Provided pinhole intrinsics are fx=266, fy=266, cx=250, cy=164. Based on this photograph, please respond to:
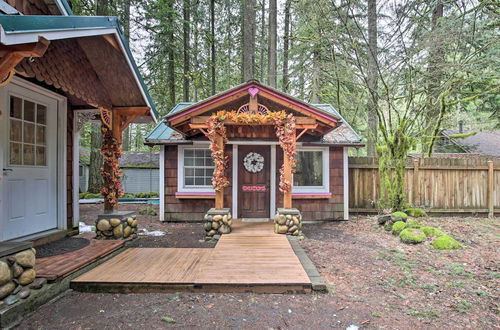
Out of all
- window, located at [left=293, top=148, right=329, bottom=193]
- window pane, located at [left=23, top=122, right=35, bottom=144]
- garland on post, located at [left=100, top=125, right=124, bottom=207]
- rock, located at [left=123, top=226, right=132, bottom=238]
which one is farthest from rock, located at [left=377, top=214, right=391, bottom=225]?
window pane, located at [left=23, top=122, right=35, bottom=144]

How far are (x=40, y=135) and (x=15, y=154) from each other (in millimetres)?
559

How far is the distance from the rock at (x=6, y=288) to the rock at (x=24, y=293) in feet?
0.30

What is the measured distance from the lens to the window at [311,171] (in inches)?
267

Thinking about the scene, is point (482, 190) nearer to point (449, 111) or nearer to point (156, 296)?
point (449, 111)

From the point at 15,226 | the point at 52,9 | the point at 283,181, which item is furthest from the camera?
the point at 283,181

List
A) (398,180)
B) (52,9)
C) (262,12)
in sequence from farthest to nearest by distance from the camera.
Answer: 1. (262,12)
2. (398,180)
3. (52,9)

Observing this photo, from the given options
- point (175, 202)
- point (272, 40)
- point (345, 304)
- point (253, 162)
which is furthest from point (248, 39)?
point (345, 304)

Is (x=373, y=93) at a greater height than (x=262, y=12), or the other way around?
(x=262, y=12)

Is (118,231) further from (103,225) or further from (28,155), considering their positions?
Result: (28,155)

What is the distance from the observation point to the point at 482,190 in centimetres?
720

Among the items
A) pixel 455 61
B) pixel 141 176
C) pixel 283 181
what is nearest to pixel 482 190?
pixel 455 61

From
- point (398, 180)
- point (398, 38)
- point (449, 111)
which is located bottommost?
point (398, 180)

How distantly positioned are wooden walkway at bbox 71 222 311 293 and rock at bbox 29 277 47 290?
0.35m

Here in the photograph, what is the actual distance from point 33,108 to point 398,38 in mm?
7999
